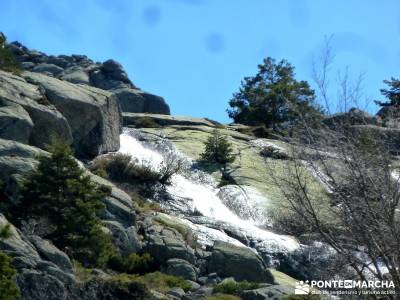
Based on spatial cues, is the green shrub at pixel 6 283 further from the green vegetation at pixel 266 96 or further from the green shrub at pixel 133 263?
the green vegetation at pixel 266 96

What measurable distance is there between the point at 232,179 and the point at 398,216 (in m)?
21.8

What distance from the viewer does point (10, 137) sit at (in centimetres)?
2422

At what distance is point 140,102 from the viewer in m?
52.8

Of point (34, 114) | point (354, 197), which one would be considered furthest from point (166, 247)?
point (354, 197)

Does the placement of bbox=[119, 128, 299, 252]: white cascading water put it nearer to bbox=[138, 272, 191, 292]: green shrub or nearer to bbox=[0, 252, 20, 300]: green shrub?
bbox=[138, 272, 191, 292]: green shrub

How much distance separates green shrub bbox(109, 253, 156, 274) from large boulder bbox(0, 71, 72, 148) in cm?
633

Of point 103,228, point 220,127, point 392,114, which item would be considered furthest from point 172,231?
point 220,127

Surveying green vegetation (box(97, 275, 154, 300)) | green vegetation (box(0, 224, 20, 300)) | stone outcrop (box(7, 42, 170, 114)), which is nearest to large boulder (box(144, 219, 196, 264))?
green vegetation (box(97, 275, 154, 300))

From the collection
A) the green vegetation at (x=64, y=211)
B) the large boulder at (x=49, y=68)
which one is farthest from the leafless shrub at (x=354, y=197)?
the large boulder at (x=49, y=68)

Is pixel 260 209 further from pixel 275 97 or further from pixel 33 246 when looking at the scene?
pixel 275 97

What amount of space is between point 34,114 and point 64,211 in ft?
29.1

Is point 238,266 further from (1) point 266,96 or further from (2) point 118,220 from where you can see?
(1) point 266,96

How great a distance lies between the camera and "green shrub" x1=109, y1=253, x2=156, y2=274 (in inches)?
790

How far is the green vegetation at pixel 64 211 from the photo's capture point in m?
18.4
